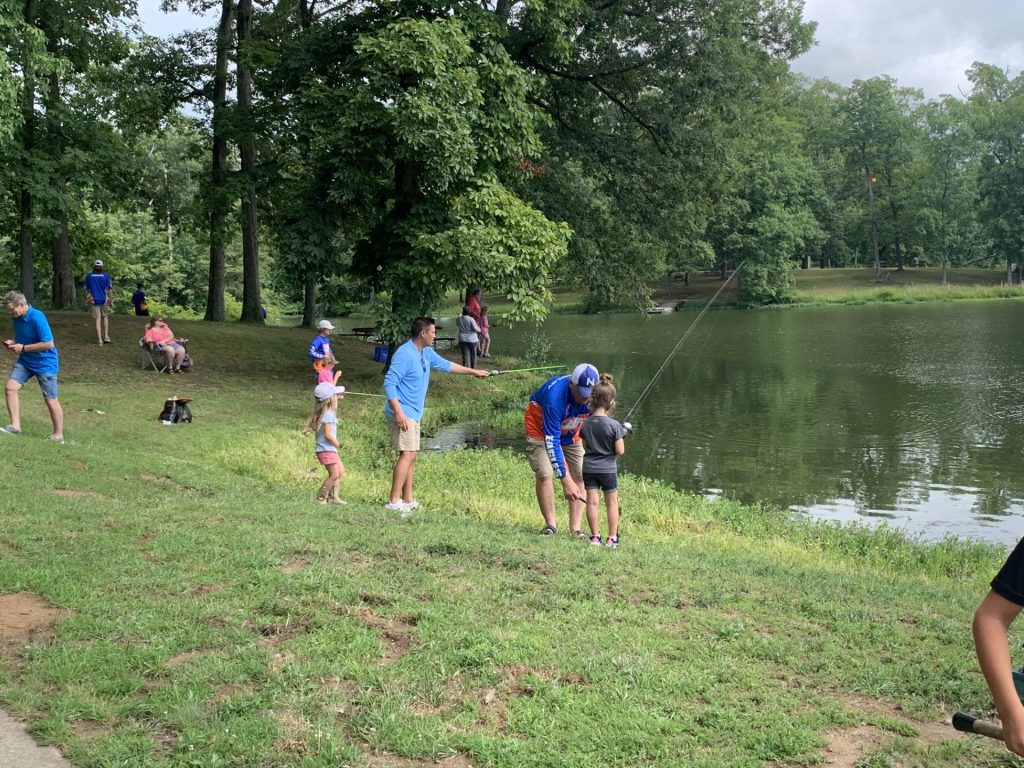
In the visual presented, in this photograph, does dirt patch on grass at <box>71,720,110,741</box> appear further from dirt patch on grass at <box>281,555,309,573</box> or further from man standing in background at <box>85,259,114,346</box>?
man standing in background at <box>85,259,114,346</box>

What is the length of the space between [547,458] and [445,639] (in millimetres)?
3546

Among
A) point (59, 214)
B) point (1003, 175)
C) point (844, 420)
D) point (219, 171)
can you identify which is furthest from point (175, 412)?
point (1003, 175)

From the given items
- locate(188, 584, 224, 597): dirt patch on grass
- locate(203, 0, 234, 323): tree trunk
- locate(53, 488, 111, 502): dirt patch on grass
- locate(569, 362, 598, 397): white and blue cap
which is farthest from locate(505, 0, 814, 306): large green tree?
locate(188, 584, 224, 597): dirt patch on grass

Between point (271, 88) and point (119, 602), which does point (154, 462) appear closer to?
point (119, 602)

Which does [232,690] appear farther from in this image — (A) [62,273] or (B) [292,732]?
(A) [62,273]

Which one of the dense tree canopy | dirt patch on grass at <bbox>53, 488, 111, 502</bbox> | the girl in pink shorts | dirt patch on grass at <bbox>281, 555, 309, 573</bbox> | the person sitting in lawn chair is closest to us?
dirt patch on grass at <bbox>281, 555, 309, 573</bbox>

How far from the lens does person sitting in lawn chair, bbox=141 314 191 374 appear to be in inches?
707

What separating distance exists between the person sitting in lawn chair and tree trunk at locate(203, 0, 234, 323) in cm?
508

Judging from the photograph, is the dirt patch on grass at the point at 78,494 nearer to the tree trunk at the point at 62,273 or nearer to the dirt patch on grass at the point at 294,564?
the dirt patch on grass at the point at 294,564

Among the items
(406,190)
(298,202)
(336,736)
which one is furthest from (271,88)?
(336,736)

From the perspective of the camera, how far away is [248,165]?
81.4 feet

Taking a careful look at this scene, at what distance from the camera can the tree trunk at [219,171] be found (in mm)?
22281

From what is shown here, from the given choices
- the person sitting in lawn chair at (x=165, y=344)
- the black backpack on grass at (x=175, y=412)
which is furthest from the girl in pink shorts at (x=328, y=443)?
the person sitting in lawn chair at (x=165, y=344)

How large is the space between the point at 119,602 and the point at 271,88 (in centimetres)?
1681
